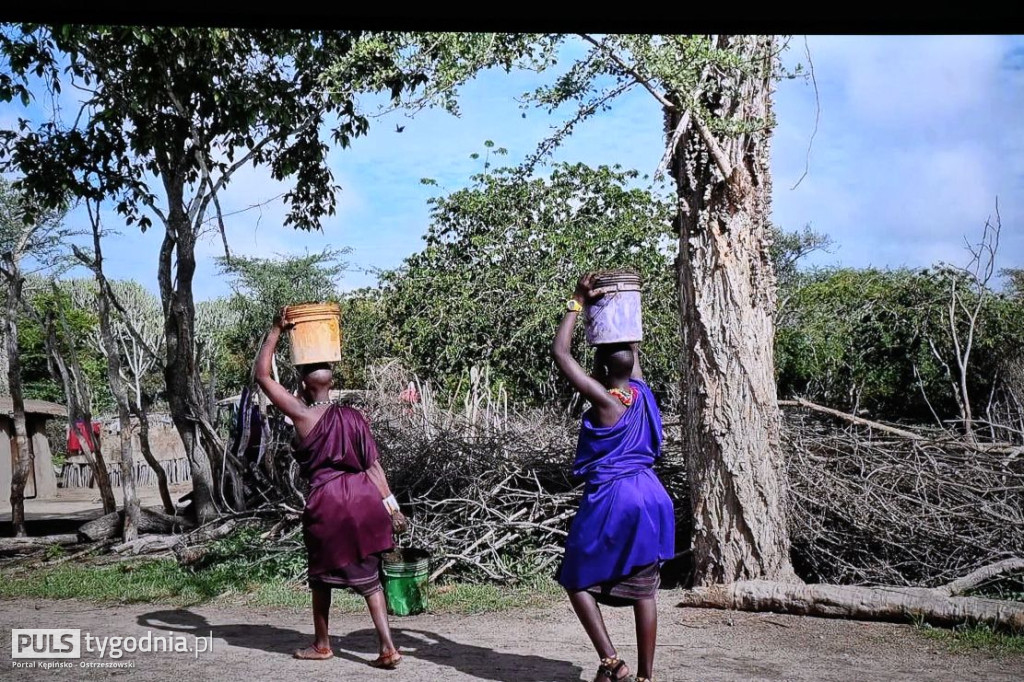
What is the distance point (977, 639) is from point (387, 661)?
11.3ft

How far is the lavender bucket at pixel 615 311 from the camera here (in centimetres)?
463

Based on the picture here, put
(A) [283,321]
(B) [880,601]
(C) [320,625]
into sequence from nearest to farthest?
1. (A) [283,321]
2. (C) [320,625]
3. (B) [880,601]

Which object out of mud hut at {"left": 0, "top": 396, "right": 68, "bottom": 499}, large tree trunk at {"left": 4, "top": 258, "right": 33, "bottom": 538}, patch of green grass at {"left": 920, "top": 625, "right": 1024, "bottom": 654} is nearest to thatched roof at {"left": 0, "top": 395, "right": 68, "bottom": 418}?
mud hut at {"left": 0, "top": 396, "right": 68, "bottom": 499}

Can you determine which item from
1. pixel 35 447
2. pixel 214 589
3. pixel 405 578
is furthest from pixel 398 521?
pixel 35 447

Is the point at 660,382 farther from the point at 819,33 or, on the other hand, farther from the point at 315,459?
the point at 819,33

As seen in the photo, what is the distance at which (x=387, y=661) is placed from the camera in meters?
5.25

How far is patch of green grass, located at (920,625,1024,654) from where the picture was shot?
566 centimetres

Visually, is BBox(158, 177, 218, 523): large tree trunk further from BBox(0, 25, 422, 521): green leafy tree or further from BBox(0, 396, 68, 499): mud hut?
BBox(0, 396, 68, 499): mud hut

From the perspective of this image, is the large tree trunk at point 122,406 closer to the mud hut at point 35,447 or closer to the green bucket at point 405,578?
the green bucket at point 405,578

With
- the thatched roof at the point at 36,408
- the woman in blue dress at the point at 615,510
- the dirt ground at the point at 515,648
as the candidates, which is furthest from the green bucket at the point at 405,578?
the thatched roof at the point at 36,408

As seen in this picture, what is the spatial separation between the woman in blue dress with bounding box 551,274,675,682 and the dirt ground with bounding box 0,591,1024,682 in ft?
2.79

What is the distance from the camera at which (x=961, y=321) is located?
1359cm

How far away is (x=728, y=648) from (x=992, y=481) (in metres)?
2.96

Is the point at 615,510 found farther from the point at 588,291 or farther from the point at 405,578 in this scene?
the point at 405,578
